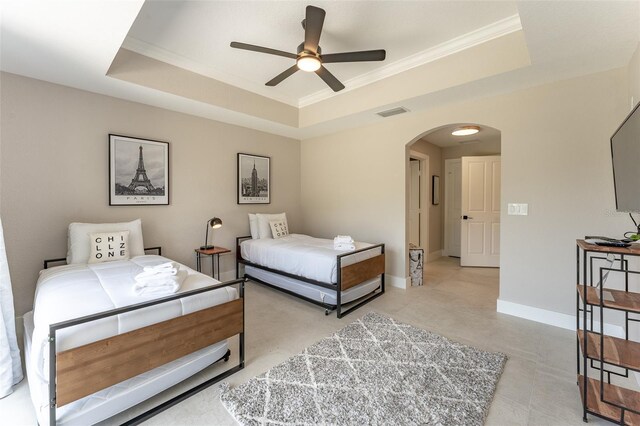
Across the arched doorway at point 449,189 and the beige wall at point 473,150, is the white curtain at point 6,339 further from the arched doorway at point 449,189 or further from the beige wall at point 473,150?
the beige wall at point 473,150

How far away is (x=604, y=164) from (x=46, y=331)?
14.8ft

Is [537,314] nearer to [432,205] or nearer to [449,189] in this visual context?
[432,205]

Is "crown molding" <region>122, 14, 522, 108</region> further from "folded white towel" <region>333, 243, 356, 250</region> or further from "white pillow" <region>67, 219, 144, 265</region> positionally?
"folded white towel" <region>333, 243, 356, 250</region>

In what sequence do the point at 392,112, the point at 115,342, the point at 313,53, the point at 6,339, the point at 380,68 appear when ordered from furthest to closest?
1. the point at 392,112
2. the point at 380,68
3. the point at 313,53
4. the point at 6,339
5. the point at 115,342

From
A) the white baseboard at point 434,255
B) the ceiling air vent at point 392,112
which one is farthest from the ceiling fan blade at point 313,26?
the white baseboard at point 434,255

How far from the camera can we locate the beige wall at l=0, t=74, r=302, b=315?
2807 mm

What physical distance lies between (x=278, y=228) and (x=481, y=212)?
398 centimetres

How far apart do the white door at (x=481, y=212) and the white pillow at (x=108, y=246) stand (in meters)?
5.60

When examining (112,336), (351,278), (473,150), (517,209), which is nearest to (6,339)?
(112,336)

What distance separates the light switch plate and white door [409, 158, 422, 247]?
262 centimetres

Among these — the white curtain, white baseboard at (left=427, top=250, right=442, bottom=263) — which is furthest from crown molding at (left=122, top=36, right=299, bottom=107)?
white baseboard at (left=427, top=250, right=442, bottom=263)

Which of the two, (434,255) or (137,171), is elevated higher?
(137,171)

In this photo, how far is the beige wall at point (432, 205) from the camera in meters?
5.96

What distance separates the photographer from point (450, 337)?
8.74 feet
